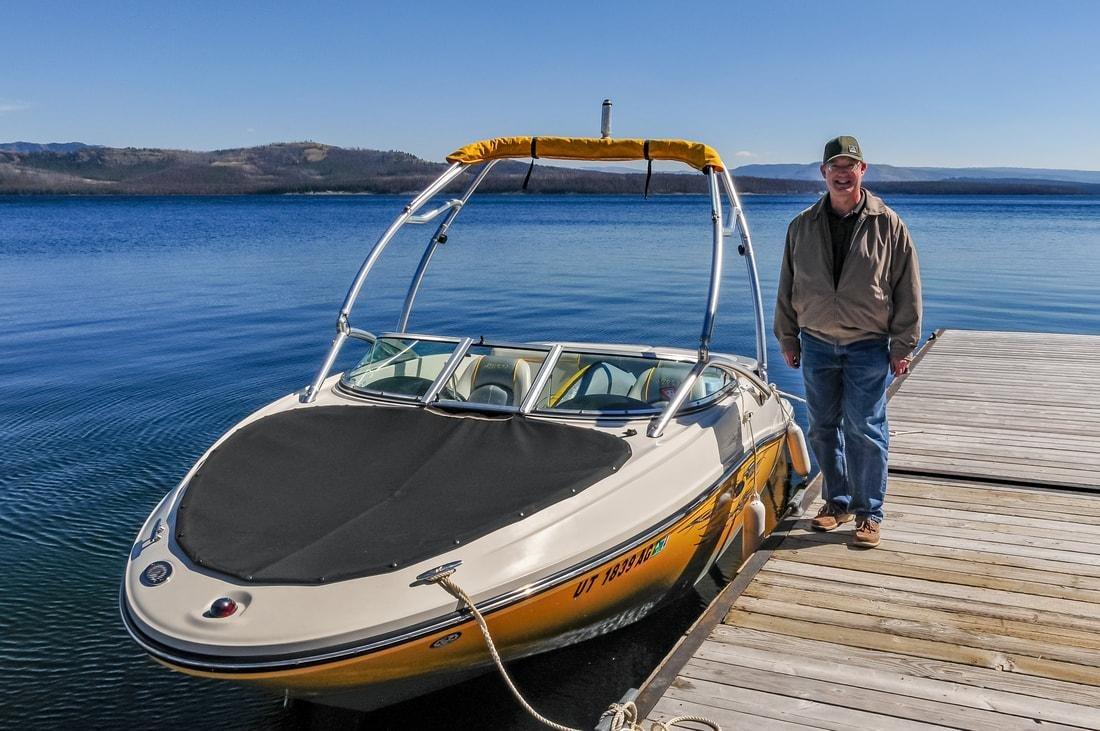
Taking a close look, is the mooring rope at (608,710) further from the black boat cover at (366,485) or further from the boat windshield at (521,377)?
the boat windshield at (521,377)

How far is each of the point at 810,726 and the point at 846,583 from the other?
1.27 metres

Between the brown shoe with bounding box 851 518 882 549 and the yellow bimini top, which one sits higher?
the yellow bimini top

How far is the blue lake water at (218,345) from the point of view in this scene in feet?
15.1

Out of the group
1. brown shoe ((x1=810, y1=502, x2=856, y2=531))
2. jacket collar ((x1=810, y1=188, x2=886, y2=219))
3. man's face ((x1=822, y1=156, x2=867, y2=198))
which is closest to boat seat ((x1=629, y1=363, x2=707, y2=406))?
brown shoe ((x1=810, y1=502, x2=856, y2=531))

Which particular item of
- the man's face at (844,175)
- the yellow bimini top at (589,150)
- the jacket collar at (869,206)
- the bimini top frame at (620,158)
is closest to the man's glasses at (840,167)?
the man's face at (844,175)

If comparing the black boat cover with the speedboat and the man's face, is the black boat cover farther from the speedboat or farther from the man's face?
the man's face

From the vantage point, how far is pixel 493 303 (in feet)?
62.7

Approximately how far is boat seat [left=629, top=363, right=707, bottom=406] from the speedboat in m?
0.01

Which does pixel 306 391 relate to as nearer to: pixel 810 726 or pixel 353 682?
pixel 353 682

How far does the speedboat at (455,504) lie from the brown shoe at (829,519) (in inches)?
13.9

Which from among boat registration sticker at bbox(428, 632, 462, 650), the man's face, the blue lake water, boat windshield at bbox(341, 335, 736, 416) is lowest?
the blue lake water

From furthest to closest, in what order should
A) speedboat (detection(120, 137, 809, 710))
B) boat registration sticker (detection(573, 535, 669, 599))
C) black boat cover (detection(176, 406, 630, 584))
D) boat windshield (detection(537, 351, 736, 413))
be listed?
boat windshield (detection(537, 351, 736, 413)) → boat registration sticker (detection(573, 535, 669, 599)) → black boat cover (detection(176, 406, 630, 584)) → speedboat (detection(120, 137, 809, 710))

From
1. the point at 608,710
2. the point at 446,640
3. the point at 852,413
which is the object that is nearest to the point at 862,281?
the point at 852,413

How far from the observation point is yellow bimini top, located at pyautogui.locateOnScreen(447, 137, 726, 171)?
17.3ft
